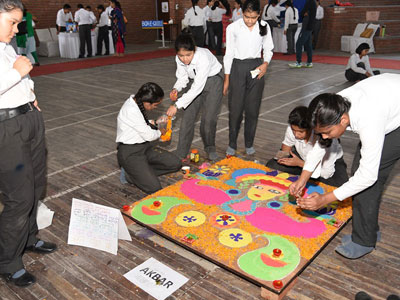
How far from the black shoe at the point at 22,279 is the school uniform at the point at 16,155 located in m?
0.05

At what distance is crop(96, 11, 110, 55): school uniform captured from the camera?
10.6 m

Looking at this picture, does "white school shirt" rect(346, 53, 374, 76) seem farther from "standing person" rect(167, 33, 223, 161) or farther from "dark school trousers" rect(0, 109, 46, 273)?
"dark school trousers" rect(0, 109, 46, 273)

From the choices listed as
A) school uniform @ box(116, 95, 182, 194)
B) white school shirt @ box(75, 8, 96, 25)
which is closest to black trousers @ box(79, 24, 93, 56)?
white school shirt @ box(75, 8, 96, 25)

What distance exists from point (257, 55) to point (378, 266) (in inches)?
86.1

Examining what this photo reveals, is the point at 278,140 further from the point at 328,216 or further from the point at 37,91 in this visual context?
the point at 37,91

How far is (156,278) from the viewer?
2.12 meters

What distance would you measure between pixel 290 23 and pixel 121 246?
9.11 meters

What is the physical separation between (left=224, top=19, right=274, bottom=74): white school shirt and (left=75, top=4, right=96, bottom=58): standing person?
8142mm

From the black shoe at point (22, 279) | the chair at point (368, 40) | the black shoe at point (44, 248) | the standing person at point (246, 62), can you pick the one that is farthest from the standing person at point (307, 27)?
the black shoe at point (22, 279)

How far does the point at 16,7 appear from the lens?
1.76 m

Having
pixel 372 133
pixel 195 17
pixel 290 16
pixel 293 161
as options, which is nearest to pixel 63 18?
pixel 195 17

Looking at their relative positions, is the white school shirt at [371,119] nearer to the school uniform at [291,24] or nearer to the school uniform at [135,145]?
the school uniform at [135,145]

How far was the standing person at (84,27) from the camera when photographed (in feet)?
33.8

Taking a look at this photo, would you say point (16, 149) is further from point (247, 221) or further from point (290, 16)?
point (290, 16)
